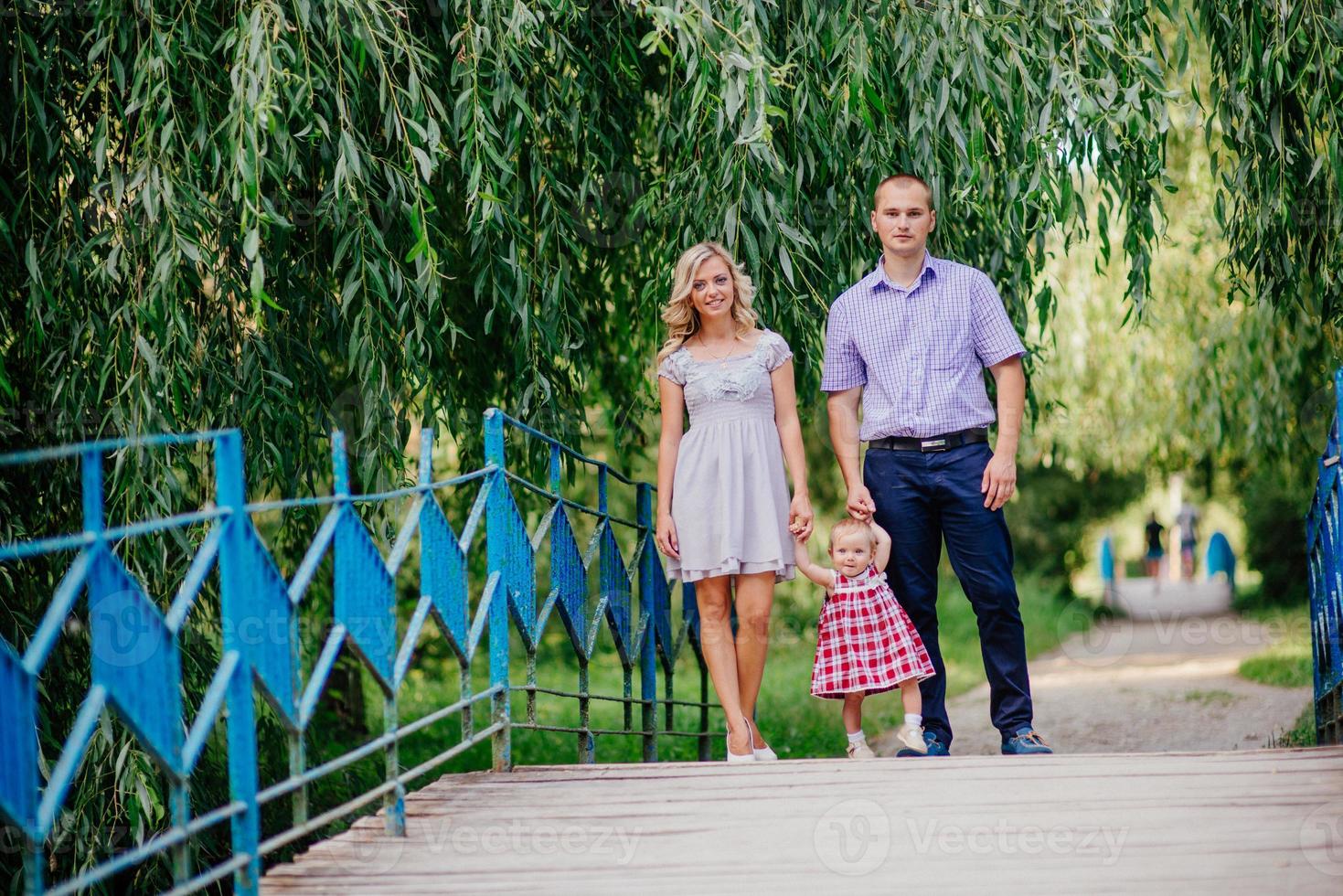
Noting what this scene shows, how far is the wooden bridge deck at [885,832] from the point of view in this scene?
10.4 feet

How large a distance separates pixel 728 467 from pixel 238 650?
2.44m

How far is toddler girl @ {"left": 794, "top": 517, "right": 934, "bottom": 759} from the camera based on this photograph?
17.0 ft

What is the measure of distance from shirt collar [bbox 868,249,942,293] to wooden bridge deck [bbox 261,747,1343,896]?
1.75 metres

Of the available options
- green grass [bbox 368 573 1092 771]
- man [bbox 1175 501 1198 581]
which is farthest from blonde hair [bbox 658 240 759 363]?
man [bbox 1175 501 1198 581]

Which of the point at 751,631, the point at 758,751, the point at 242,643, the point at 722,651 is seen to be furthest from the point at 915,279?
the point at 242,643

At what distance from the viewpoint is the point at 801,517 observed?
5.14 m

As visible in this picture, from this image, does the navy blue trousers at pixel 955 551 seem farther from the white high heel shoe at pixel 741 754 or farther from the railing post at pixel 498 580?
the railing post at pixel 498 580

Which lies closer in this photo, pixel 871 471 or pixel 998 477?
pixel 998 477

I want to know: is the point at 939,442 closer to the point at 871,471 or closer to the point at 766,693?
the point at 871,471

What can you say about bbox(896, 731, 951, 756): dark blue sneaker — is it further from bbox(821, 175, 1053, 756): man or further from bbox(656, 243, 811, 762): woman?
bbox(656, 243, 811, 762): woman

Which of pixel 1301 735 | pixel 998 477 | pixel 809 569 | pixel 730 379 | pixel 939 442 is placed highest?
pixel 730 379

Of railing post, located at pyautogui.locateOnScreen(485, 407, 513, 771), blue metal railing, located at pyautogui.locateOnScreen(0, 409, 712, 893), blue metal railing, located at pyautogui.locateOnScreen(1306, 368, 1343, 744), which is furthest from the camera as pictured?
blue metal railing, located at pyautogui.locateOnScreen(1306, 368, 1343, 744)

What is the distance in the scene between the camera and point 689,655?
18.0 meters

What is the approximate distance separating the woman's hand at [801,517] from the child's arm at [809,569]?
3 centimetres
